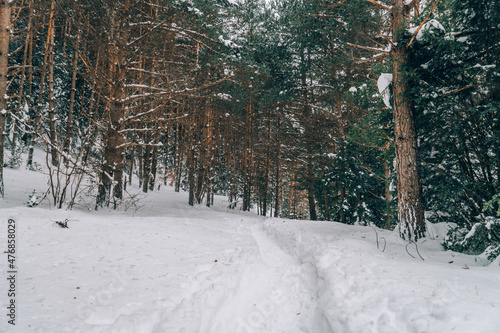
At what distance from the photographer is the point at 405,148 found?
5.74m

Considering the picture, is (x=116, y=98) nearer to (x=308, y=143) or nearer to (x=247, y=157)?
(x=247, y=157)

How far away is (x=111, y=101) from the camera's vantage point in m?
7.02

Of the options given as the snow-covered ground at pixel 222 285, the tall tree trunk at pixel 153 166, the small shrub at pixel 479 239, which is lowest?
the snow-covered ground at pixel 222 285

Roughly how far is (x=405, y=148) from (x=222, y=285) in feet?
17.4

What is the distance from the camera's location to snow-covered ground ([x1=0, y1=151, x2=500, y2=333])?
2281mm

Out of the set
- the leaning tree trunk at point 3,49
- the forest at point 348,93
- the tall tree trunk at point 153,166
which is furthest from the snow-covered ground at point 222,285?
the tall tree trunk at point 153,166

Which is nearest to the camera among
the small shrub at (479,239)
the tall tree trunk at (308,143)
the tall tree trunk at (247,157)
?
the small shrub at (479,239)

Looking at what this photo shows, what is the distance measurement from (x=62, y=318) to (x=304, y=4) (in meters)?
13.2

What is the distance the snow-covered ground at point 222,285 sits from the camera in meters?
2.28

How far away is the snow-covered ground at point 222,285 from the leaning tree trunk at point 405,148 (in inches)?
15.6

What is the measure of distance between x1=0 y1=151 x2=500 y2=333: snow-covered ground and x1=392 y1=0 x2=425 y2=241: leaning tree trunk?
396 mm

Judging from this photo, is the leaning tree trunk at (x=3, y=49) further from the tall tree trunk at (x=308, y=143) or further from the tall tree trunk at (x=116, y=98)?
the tall tree trunk at (x=308, y=143)

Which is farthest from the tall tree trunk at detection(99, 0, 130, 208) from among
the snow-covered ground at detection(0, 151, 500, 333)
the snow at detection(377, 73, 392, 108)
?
the snow at detection(377, 73, 392, 108)

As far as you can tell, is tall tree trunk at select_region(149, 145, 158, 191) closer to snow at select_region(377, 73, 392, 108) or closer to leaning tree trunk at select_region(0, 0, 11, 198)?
leaning tree trunk at select_region(0, 0, 11, 198)
